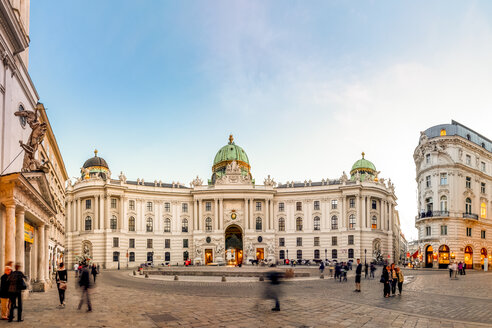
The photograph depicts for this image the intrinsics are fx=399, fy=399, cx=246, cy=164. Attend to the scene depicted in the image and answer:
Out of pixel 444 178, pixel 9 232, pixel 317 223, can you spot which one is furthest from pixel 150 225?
pixel 9 232

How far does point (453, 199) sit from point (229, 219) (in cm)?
4157

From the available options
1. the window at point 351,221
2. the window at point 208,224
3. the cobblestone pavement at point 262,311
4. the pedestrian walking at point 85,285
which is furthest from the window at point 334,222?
the pedestrian walking at point 85,285

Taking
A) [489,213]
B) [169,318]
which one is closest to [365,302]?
[169,318]

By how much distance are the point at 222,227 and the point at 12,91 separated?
61322mm

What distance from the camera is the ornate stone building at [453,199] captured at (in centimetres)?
5784

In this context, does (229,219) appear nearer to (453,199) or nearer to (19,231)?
(453,199)

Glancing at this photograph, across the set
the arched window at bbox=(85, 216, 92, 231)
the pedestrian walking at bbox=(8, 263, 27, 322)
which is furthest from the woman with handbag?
the arched window at bbox=(85, 216, 92, 231)

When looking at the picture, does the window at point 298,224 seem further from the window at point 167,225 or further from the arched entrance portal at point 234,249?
the window at point 167,225

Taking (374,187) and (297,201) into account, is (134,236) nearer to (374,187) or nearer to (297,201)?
(297,201)

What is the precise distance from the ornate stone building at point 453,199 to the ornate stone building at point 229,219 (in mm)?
17736

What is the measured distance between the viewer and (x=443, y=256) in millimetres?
58219

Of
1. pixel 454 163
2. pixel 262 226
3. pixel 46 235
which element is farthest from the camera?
pixel 262 226

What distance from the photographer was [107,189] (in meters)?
75.9

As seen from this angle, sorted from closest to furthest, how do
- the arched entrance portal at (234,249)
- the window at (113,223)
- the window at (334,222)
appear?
1. the window at (113,223)
2. the arched entrance portal at (234,249)
3. the window at (334,222)
